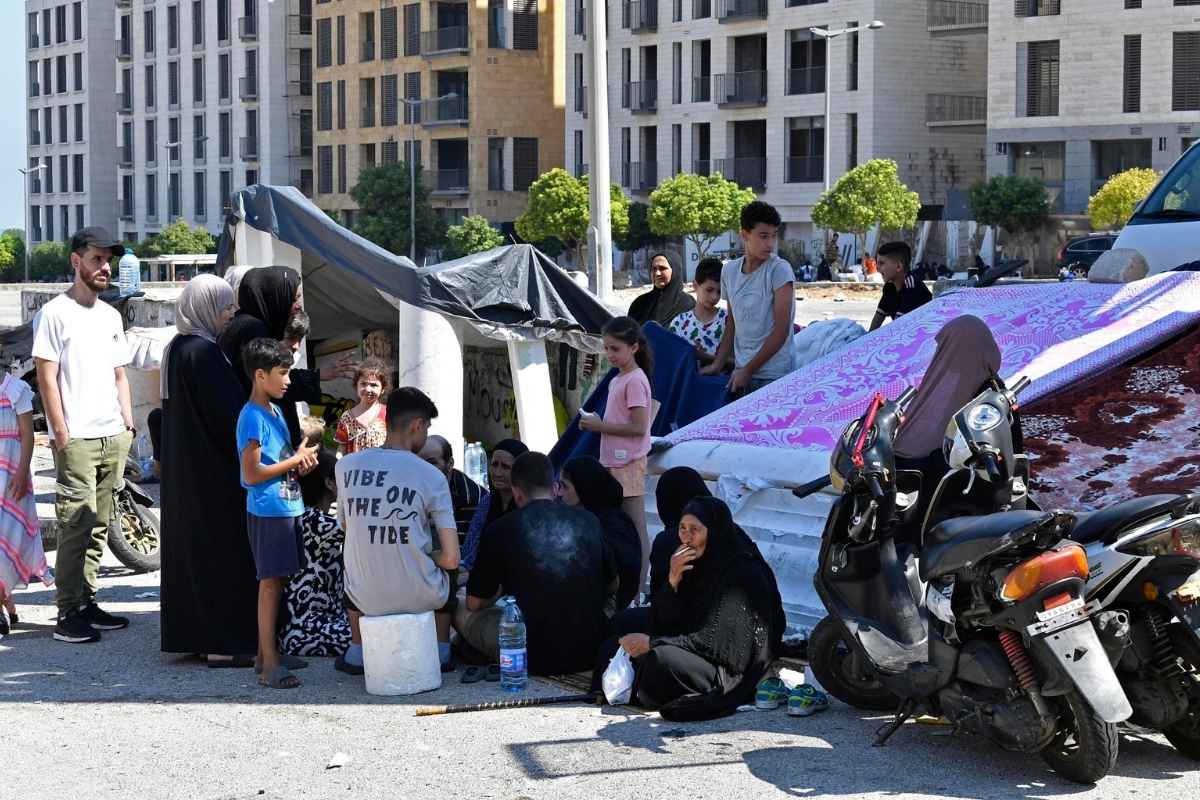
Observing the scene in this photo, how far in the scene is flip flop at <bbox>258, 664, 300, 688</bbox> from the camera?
8133 mm

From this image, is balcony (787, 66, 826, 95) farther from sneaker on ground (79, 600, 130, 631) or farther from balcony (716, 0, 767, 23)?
sneaker on ground (79, 600, 130, 631)

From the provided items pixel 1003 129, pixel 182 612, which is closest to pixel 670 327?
pixel 182 612

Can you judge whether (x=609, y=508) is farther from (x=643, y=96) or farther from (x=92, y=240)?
(x=643, y=96)

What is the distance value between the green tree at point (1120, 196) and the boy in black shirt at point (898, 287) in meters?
37.5

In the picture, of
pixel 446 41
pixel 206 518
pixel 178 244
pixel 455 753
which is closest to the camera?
pixel 455 753

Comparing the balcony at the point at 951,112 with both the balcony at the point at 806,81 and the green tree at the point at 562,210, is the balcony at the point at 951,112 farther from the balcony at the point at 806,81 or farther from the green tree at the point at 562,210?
the green tree at the point at 562,210

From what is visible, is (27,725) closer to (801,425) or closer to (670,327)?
(801,425)

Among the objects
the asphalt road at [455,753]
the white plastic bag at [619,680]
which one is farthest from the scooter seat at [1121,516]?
the white plastic bag at [619,680]

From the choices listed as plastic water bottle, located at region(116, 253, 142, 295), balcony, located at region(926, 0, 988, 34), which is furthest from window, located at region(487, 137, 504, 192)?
plastic water bottle, located at region(116, 253, 142, 295)

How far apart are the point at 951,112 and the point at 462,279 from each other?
51497 millimetres

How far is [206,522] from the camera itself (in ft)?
28.0

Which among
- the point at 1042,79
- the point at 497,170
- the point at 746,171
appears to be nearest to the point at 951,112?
the point at 1042,79

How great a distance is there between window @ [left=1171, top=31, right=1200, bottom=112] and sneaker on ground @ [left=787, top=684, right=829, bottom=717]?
160 ft

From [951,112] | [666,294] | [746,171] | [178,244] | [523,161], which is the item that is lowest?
[666,294]
